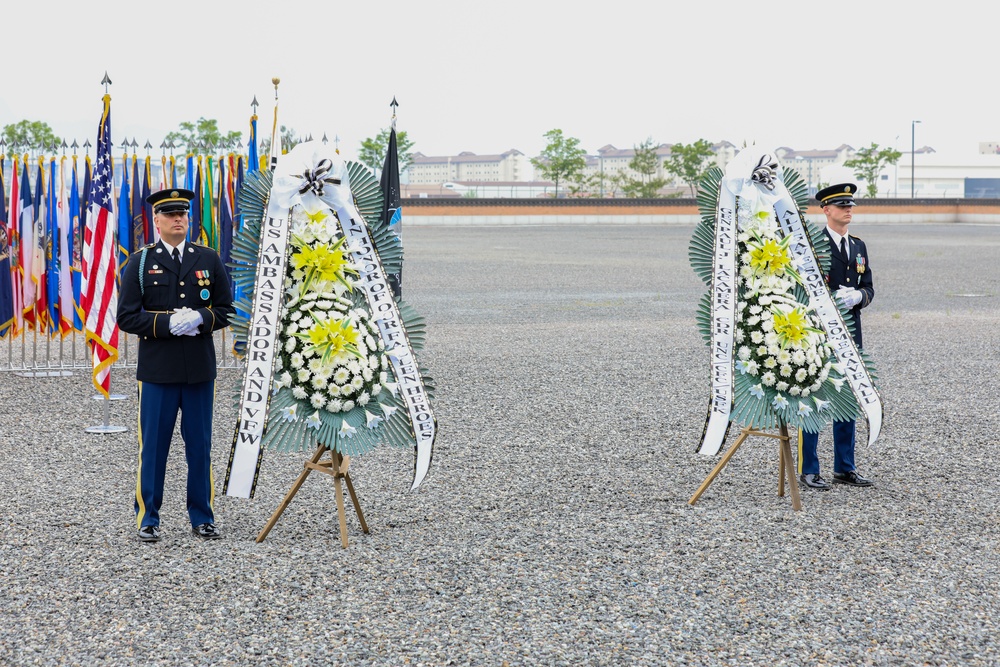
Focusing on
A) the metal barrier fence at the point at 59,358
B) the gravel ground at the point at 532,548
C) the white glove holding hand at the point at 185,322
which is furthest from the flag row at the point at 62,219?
the white glove holding hand at the point at 185,322

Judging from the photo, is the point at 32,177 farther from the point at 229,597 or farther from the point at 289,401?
the point at 229,597

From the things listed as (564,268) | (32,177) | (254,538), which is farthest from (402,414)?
(564,268)

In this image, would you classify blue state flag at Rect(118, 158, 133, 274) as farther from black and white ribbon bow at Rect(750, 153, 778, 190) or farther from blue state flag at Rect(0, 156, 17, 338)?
black and white ribbon bow at Rect(750, 153, 778, 190)

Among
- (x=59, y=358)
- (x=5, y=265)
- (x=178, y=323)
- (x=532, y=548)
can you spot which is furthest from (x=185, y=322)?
(x=5, y=265)

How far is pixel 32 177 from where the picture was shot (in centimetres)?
1195

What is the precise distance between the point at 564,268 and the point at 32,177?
15703 millimetres

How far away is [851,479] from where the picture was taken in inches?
264

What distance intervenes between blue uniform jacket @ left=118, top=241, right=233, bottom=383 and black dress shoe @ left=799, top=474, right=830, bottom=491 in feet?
12.2

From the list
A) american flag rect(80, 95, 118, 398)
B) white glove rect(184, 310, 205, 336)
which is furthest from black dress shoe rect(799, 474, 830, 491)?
american flag rect(80, 95, 118, 398)

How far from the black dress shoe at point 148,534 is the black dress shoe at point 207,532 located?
206 mm

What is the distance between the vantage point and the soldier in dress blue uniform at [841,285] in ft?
21.6

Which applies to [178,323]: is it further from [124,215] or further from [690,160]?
[690,160]

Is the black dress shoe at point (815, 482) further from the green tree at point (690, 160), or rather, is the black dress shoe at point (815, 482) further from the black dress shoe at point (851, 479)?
the green tree at point (690, 160)

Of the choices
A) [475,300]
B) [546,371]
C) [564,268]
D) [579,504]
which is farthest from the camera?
[564,268]
